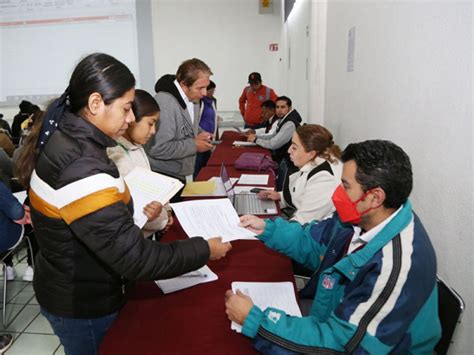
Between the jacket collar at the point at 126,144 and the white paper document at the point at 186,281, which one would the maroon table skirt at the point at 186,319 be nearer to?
the white paper document at the point at 186,281

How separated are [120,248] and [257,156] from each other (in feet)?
7.71

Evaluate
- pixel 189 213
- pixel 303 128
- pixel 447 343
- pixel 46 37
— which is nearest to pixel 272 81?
pixel 46 37

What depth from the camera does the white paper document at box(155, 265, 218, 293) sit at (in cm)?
123

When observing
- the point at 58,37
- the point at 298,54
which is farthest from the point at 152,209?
the point at 58,37

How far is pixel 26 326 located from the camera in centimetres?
228

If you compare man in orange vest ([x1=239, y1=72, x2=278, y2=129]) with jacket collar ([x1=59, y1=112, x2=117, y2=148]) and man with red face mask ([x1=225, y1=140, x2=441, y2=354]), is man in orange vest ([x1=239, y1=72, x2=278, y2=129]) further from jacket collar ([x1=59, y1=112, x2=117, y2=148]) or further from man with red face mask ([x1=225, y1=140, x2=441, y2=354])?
jacket collar ([x1=59, y1=112, x2=117, y2=148])

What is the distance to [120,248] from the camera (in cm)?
92

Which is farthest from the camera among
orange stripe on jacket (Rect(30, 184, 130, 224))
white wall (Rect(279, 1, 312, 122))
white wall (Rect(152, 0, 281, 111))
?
white wall (Rect(152, 0, 281, 111))

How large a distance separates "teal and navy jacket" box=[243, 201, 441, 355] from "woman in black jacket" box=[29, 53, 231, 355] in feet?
1.04

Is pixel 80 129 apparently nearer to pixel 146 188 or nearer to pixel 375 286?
pixel 146 188

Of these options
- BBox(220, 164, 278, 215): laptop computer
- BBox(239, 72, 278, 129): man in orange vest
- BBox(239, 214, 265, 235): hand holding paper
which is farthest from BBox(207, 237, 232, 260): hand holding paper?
BBox(239, 72, 278, 129): man in orange vest

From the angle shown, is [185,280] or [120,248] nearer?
[120,248]

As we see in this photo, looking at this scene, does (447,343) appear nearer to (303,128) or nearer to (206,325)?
(206,325)

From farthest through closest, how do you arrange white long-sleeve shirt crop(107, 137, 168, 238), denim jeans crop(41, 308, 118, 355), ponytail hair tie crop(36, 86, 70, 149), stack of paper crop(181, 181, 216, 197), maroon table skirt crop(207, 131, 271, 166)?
maroon table skirt crop(207, 131, 271, 166)
stack of paper crop(181, 181, 216, 197)
white long-sleeve shirt crop(107, 137, 168, 238)
denim jeans crop(41, 308, 118, 355)
ponytail hair tie crop(36, 86, 70, 149)
